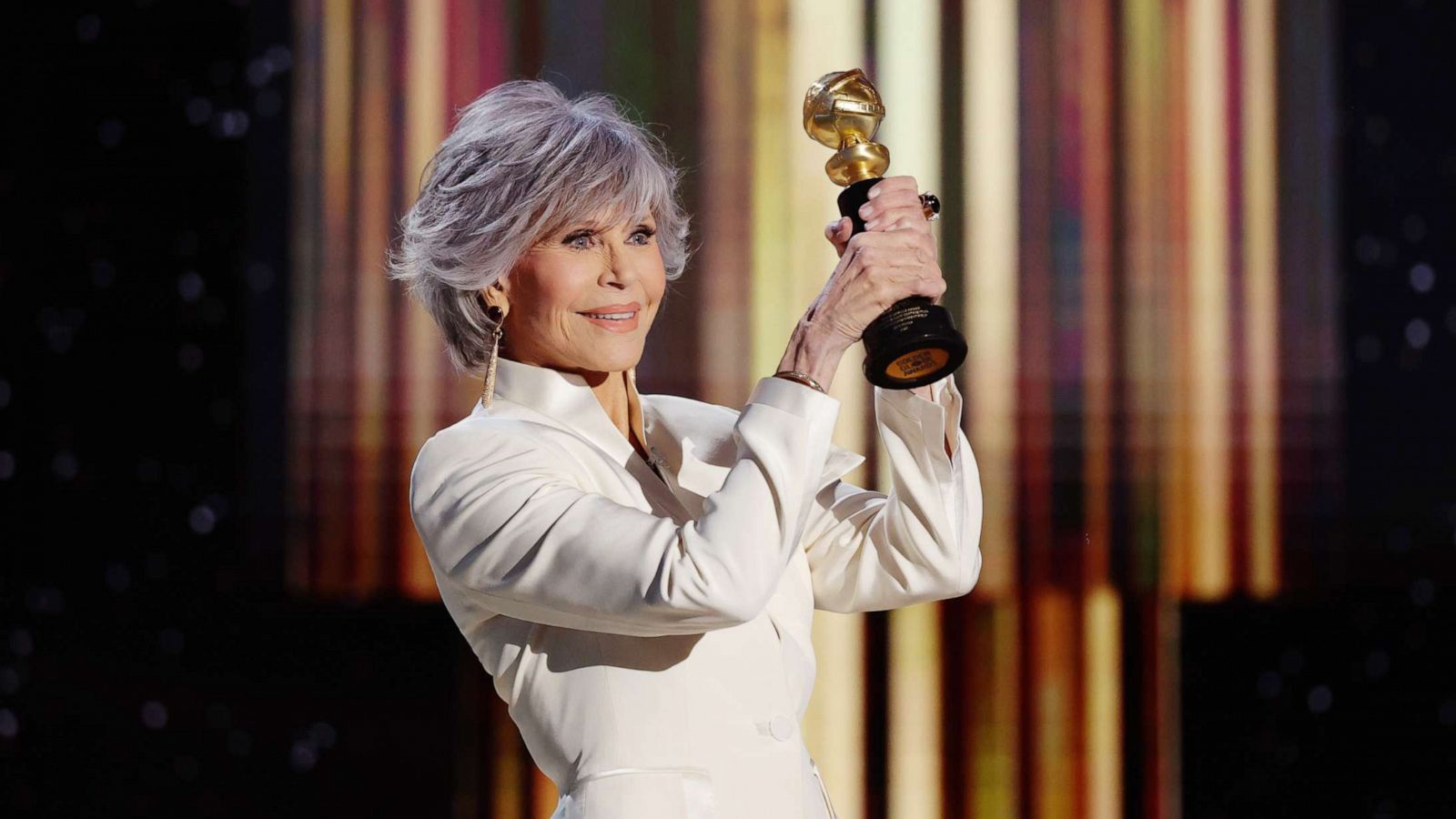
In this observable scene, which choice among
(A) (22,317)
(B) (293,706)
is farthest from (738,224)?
(A) (22,317)

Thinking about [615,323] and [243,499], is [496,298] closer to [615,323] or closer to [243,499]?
[615,323]

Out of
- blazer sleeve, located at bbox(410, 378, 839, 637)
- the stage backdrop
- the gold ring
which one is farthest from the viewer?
the stage backdrop

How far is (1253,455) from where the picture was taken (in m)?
2.12

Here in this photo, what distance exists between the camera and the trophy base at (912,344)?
3.25 ft

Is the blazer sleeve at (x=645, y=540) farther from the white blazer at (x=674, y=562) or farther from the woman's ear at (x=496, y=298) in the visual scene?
the woman's ear at (x=496, y=298)

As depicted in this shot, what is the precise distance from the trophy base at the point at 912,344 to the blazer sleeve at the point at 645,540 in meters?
0.04

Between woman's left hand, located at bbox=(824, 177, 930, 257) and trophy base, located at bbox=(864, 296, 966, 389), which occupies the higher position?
woman's left hand, located at bbox=(824, 177, 930, 257)

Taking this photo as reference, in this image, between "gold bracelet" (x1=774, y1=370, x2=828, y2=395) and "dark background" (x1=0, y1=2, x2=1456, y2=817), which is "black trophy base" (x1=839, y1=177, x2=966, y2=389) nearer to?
"gold bracelet" (x1=774, y1=370, x2=828, y2=395)

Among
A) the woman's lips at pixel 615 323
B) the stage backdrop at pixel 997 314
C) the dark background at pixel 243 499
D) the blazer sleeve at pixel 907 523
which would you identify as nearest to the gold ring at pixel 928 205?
the blazer sleeve at pixel 907 523

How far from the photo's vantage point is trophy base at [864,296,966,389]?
0.99 metres

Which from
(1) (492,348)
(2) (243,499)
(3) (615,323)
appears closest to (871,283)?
(3) (615,323)

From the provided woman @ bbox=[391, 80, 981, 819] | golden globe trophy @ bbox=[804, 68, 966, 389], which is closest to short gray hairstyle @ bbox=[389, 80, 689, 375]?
woman @ bbox=[391, 80, 981, 819]

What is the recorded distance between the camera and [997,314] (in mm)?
2117

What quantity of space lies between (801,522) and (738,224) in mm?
1117
